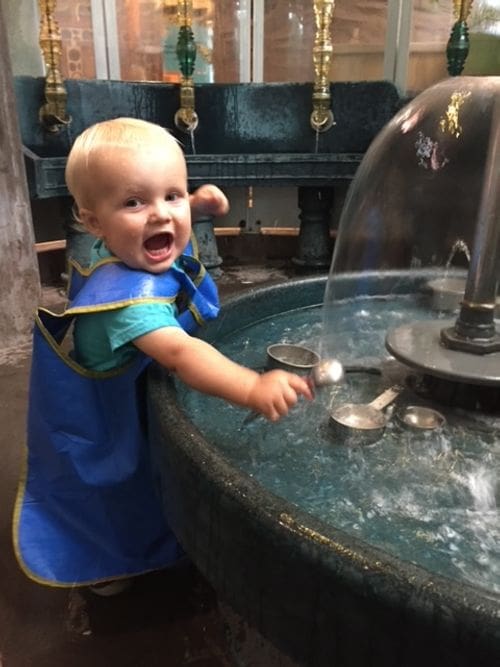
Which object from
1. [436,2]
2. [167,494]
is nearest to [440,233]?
[167,494]

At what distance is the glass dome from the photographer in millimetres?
1480

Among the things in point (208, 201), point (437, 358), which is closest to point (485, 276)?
point (437, 358)

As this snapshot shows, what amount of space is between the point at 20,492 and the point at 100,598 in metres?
0.30

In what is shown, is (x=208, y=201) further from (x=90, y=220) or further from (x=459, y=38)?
(x=459, y=38)

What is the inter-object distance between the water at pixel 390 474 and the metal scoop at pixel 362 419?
0.02 m

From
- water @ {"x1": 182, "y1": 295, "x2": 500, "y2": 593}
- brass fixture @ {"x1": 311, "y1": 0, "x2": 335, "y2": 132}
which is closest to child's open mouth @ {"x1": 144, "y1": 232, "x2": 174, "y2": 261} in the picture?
water @ {"x1": 182, "y1": 295, "x2": 500, "y2": 593}

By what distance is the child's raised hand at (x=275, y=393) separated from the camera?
0.87 meters

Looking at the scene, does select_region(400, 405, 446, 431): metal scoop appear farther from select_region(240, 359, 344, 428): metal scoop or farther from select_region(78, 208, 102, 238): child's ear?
select_region(78, 208, 102, 238): child's ear

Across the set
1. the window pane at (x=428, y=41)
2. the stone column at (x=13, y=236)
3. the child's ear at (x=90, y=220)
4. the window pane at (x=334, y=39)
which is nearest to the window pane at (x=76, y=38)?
the window pane at (x=334, y=39)

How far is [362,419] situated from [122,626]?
65cm

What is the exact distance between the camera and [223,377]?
3.03ft

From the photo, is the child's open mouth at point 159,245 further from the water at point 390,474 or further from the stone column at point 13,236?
the stone column at point 13,236

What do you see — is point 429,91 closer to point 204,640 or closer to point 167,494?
point 167,494

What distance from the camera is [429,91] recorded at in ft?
4.96
